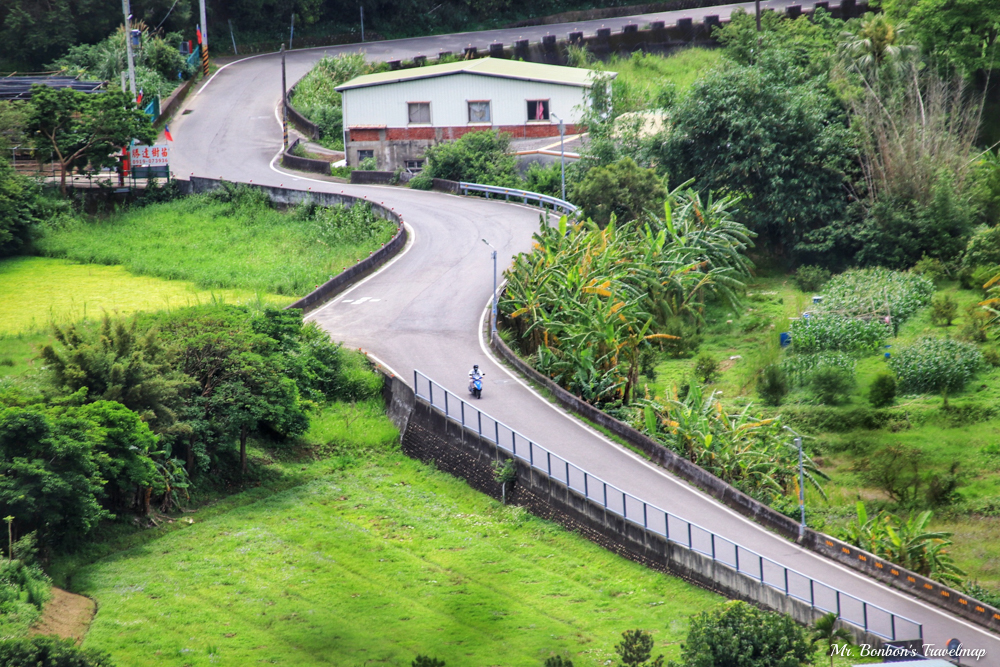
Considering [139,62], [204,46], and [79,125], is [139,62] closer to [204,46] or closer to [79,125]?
[204,46]

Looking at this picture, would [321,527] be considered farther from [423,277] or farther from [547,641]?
[423,277]

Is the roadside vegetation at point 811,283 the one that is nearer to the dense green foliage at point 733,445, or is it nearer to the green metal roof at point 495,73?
the dense green foliage at point 733,445

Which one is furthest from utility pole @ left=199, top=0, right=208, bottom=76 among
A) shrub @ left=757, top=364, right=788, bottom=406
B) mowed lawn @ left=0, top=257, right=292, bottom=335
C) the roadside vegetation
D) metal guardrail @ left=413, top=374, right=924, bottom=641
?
shrub @ left=757, top=364, right=788, bottom=406

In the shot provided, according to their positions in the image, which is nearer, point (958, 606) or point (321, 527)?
point (958, 606)

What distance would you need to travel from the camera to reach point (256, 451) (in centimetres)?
3306

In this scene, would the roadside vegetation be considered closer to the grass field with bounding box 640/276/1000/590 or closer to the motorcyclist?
the grass field with bounding box 640/276/1000/590

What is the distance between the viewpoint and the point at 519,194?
53500 mm

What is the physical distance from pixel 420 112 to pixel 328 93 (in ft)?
38.6

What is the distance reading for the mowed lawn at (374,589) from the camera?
22.8 m

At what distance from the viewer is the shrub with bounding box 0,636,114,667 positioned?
1855cm

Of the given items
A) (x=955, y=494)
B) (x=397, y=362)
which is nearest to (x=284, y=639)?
(x=397, y=362)

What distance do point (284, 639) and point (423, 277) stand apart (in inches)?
884

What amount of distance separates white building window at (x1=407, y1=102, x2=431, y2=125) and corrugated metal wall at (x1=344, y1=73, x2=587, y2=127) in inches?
8.6

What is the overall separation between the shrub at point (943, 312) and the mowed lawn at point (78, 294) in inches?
929
